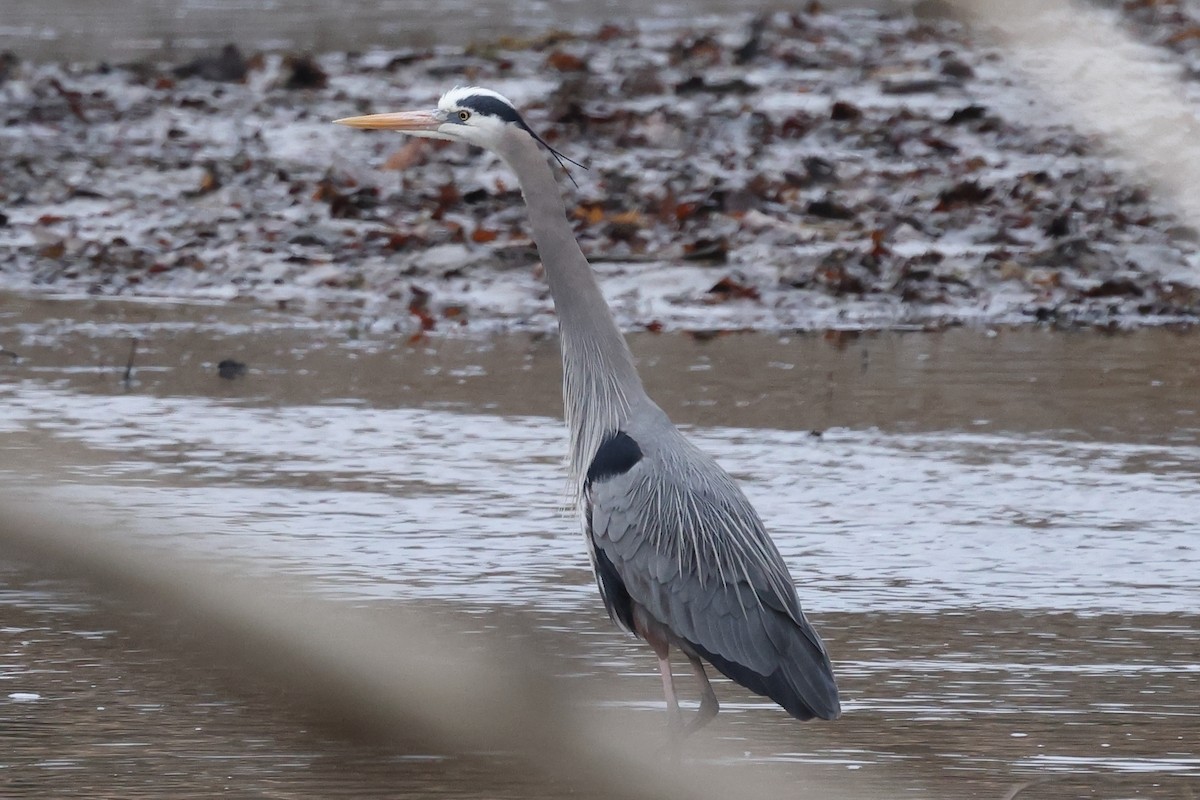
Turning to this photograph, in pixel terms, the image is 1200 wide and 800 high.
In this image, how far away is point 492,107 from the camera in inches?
205

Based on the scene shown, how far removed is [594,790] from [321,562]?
217 cm

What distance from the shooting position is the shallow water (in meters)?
4.42

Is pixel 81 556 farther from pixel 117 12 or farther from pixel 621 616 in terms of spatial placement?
pixel 117 12

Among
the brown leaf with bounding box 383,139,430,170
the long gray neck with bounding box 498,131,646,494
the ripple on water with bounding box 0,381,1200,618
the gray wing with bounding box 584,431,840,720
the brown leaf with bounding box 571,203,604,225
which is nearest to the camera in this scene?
the gray wing with bounding box 584,431,840,720

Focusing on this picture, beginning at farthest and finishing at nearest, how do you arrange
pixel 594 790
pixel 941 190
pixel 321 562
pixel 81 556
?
pixel 941 190 < pixel 321 562 < pixel 594 790 < pixel 81 556

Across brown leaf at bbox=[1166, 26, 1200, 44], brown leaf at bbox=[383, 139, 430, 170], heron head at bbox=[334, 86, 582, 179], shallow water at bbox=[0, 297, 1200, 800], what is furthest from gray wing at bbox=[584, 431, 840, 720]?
brown leaf at bbox=[1166, 26, 1200, 44]

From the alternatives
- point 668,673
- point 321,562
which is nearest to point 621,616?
point 668,673

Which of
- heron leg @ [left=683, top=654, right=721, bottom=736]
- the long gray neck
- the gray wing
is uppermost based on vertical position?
the long gray neck

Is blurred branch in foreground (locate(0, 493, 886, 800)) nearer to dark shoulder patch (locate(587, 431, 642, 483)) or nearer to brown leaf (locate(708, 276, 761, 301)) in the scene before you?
dark shoulder patch (locate(587, 431, 642, 483))

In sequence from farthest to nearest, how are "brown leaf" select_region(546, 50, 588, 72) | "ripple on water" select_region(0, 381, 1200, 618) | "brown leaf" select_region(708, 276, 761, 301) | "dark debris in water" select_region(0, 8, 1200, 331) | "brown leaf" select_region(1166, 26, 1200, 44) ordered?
"brown leaf" select_region(546, 50, 588, 72) < "brown leaf" select_region(1166, 26, 1200, 44) < "dark debris in water" select_region(0, 8, 1200, 331) < "brown leaf" select_region(708, 276, 761, 301) < "ripple on water" select_region(0, 381, 1200, 618)

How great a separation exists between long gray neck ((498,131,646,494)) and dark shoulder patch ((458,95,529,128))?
0.11m

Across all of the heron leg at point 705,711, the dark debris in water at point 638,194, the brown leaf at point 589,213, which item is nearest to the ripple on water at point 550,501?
the heron leg at point 705,711

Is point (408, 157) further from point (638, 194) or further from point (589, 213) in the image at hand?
point (589, 213)

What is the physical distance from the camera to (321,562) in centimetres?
614
